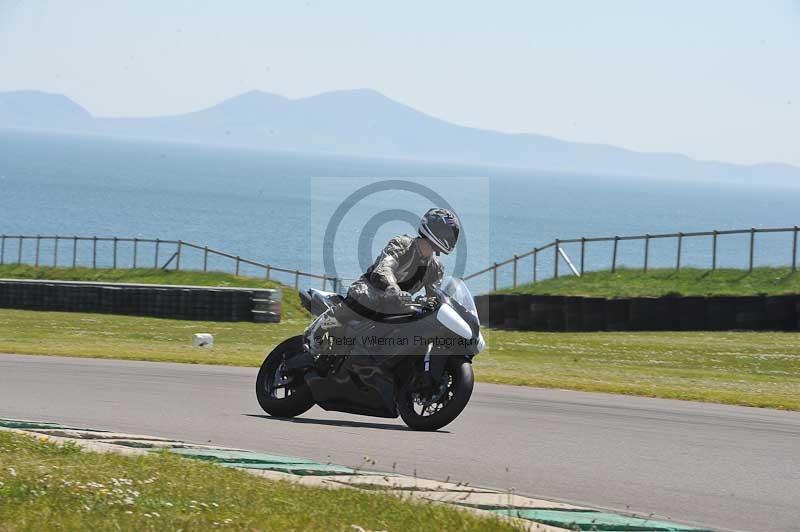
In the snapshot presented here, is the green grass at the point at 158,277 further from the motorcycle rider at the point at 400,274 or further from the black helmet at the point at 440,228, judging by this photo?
the black helmet at the point at 440,228

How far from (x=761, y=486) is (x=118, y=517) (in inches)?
163

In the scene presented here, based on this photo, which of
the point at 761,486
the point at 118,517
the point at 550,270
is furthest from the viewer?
the point at 550,270

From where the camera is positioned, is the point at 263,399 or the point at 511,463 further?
the point at 263,399

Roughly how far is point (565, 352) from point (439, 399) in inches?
558

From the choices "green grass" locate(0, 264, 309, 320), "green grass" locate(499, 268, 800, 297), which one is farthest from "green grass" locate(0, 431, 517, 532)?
"green grass" locate(0, 264, 309, 320)

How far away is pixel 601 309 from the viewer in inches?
1119

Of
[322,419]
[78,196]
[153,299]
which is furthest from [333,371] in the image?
[78,196]

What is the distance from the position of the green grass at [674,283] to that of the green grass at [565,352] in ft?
13.3

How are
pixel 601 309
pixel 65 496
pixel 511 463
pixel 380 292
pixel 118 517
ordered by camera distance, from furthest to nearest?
pixel 601 309, pixel 380 292, pixel 511 463, pixel 65 496, pixel 118 517

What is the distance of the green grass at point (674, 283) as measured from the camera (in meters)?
30.2

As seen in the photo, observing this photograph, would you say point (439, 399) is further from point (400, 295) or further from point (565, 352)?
point (565, 352)

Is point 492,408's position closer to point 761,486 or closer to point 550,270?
point 761,486

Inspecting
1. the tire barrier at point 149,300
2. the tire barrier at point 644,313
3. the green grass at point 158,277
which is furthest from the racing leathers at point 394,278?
the green grass at point 158,277

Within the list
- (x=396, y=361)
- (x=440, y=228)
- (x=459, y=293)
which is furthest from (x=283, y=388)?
(x=440, y=228)
